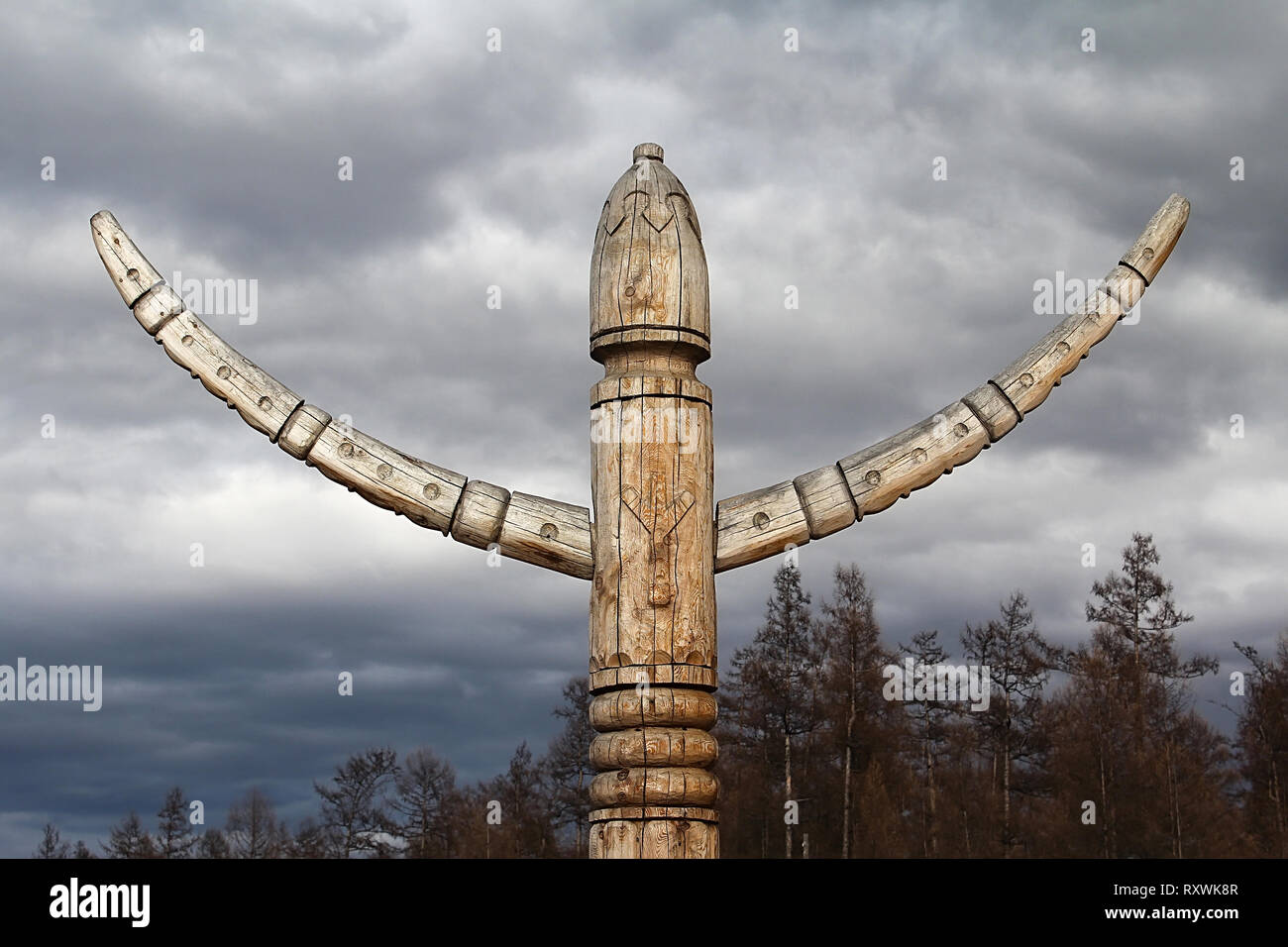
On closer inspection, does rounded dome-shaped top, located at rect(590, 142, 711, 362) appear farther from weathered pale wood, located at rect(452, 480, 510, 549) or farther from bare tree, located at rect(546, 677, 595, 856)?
bare tree, located at rect(546, 677, 595, 856)

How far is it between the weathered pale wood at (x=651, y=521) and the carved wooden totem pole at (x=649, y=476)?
10 mm

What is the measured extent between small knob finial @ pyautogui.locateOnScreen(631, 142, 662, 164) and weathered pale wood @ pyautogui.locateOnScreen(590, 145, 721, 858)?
27cm

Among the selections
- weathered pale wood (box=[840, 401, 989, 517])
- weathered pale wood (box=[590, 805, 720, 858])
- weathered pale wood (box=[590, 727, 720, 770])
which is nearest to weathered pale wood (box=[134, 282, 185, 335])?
weathered pale wood (box=[590, 727, 720, 770])

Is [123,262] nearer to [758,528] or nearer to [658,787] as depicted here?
[758,528]

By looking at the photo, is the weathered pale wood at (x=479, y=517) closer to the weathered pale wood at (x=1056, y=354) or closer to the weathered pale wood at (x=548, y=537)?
the weathered pale wood at (x=548, y=537)

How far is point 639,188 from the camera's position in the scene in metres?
7.79

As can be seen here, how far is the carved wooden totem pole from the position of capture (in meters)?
7.12

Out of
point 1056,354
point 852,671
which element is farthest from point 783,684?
A: point 1056,354
